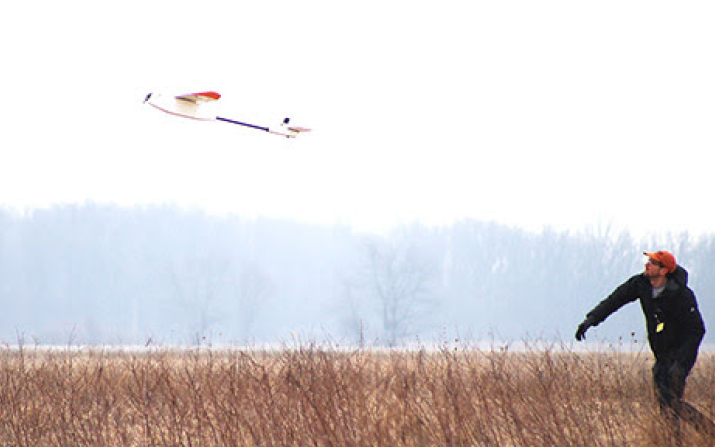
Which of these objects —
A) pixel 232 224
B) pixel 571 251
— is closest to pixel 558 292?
pixel 571 251

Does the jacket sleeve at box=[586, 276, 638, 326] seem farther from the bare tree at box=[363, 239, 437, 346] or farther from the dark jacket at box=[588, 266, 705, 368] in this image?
the bare tree at box=[363, 239, 437, 346]

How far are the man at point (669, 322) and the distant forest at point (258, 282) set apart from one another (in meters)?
50.8

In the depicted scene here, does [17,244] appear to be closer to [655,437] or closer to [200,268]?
[200,268]

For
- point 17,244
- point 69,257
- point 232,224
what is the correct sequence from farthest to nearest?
point 232,224 → point 17,244 → point 69,257

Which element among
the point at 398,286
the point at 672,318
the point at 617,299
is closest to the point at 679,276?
the point at 672,318

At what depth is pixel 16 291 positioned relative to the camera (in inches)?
2648

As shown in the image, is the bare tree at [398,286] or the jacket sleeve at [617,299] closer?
the jacket sleeve at [617,299]

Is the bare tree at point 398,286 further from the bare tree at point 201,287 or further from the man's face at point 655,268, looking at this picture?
the man's face at point 655,268

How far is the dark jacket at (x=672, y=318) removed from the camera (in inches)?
288

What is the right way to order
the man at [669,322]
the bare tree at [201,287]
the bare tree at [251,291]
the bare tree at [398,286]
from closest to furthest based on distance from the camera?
the man at [669,322], the bare tree at [398,286], the bare tree at [201,287], the bare tree at [251,291]

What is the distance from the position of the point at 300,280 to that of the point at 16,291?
76.1 feet

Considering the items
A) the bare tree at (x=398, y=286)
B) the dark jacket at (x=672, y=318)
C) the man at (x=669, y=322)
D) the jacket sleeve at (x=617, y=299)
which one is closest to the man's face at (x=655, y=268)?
the man at (x=669, y=322)

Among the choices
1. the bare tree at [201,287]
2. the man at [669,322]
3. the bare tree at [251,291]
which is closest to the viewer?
the man at [669,322]

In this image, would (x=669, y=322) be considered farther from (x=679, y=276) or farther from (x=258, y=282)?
(x=258, y=282)
